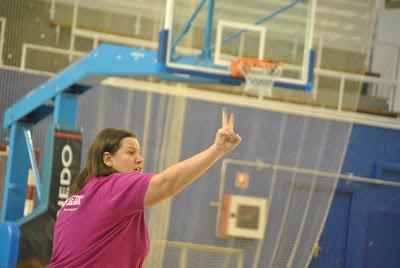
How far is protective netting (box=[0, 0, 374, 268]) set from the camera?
6.95 meters

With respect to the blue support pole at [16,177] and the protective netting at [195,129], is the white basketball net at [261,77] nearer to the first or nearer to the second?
the blue support pole at [16,177]

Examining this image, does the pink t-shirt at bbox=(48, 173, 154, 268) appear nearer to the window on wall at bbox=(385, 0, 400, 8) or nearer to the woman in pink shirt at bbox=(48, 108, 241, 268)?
the woman in pink shirt at bbox=(48, 108, 241, 268)

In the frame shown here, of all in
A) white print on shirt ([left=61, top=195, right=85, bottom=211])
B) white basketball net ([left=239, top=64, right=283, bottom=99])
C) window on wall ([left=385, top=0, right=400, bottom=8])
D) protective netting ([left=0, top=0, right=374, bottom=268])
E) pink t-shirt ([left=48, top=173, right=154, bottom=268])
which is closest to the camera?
pink t-shirt ([left=48, top=173, right=154, bottom=268])

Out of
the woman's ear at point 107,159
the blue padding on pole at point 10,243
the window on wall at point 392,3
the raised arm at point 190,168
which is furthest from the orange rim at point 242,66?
the window on wall at point 392,3

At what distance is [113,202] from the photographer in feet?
9.58

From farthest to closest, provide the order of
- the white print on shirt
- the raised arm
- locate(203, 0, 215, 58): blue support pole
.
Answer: locate(203, 0, 215, 58): blue support pole < the white print on shirt < the raised arm

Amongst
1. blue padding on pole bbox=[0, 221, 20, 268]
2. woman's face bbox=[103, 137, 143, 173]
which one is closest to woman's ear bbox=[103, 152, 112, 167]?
woman's face bbox=[103, 137, 143, 173]

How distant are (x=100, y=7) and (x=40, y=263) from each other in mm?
2677

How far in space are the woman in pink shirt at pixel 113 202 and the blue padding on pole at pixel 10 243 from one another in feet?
6.95

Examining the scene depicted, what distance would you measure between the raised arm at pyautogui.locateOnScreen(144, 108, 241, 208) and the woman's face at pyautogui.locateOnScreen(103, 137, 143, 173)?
1.01 feet

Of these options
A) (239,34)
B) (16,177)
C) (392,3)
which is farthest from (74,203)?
(392,3)

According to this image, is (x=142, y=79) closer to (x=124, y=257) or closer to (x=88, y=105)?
(x=88, y=105)

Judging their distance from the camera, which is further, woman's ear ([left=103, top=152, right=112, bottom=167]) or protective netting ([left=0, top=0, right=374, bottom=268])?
protective netting ([left=0, top=0, right=374, bottom=268])

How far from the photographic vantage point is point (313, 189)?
289 inches
